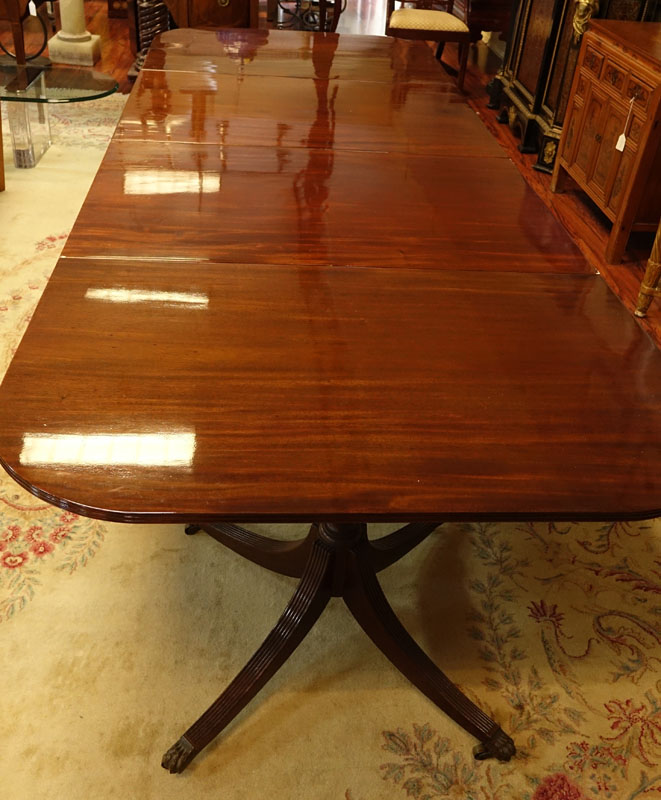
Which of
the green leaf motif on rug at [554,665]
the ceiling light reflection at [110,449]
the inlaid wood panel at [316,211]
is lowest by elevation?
the green leaf motif on rug at [554,665]

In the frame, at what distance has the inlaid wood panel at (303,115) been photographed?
2066mm

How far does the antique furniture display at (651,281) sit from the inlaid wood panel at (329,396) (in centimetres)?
145

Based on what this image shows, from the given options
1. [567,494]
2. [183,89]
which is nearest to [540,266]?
[567,494]

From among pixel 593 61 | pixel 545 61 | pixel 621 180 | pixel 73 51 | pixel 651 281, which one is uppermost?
pixel 593 61

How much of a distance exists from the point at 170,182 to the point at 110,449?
0.93 m

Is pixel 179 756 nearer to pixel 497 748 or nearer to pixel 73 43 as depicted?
pixel 497 748

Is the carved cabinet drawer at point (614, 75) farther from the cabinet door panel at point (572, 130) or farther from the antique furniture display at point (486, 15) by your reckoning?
the antique furniture display at point (486, 15)

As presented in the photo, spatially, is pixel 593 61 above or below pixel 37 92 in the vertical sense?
above

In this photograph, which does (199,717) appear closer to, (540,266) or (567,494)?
(567,494)

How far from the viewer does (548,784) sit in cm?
139

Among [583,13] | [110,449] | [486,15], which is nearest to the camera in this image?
[110,449]

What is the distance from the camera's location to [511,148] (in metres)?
4.32

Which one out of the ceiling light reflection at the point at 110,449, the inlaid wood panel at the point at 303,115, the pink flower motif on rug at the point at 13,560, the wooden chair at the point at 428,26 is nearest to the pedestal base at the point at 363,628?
the ceiling light reflection at the point at 110,449

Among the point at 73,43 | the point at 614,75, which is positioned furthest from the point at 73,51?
the point at 614,75
